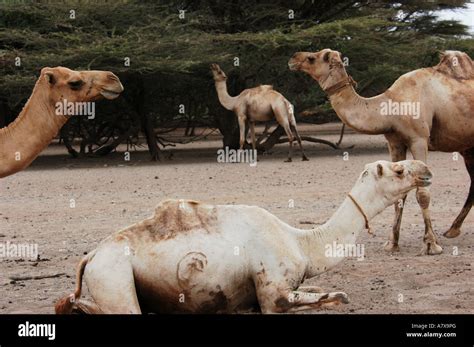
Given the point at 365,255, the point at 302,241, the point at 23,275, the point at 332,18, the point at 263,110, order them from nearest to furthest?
1. the point at 302,241
2. the point at 23,275
3. the point at 365,255
4. the point at 263,110
5. the point at 332,18

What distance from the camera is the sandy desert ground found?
678cm

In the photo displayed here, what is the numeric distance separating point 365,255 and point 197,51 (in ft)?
44.2

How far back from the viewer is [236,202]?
41.3 feet

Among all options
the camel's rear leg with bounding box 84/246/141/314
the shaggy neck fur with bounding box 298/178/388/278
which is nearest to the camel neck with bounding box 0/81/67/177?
the camel's rear leg with bounding box 84/246/141/314

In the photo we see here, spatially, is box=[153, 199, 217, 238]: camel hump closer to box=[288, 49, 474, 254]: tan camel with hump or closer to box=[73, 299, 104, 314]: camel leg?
box=[73, 299, 104, 314]: camel leg

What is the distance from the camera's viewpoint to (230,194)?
13.6 metres

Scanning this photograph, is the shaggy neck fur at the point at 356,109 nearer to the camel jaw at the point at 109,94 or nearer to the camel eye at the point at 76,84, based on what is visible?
the camel jaw at the point at 109,94

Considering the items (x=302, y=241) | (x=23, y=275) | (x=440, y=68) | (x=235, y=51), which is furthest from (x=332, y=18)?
(x=302, y=241)

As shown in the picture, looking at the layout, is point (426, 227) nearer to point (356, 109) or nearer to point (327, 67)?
point (356, 109)

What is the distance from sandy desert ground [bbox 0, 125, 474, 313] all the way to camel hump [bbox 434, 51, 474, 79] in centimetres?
159

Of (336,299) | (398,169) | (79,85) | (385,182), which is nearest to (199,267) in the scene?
(336,299)

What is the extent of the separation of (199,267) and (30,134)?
202 centimetres

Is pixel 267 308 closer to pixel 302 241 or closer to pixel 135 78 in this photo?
pixel 302 241

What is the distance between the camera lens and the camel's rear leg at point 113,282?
4.93m
